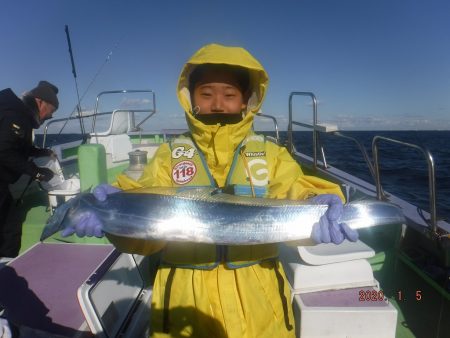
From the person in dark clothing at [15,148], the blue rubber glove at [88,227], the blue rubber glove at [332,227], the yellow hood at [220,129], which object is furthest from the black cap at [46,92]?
the blue rubber glove at [332,227]

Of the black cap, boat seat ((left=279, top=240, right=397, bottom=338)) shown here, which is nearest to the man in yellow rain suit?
boat seat ((left=279, top=240, right=397, bottom=338))

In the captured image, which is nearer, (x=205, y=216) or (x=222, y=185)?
(x=205, y=216)

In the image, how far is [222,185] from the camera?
8.88 feet

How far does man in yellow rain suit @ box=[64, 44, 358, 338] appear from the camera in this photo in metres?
2.28

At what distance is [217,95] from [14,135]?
4.31 m

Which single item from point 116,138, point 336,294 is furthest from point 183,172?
point 116,138

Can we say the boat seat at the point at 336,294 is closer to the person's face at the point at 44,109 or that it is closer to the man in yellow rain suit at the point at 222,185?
the man in yellow rain suit at the point at 222,185

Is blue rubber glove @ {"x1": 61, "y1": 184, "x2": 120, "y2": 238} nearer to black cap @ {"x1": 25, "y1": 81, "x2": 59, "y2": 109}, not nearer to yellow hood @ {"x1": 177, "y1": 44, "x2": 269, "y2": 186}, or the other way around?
yellow hood @ {"x1": 177, "y1": 44, "x2": 269, "y2": 186}

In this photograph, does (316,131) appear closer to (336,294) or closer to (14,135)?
(336,294)

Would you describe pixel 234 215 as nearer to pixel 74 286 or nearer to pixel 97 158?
pixel 74 286

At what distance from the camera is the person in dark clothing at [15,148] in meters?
5.28

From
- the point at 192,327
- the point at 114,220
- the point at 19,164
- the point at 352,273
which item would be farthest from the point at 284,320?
the point at 19,164

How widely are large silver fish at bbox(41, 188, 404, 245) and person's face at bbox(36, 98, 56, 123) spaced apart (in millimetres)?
4540

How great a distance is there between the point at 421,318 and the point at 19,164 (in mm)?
6356
